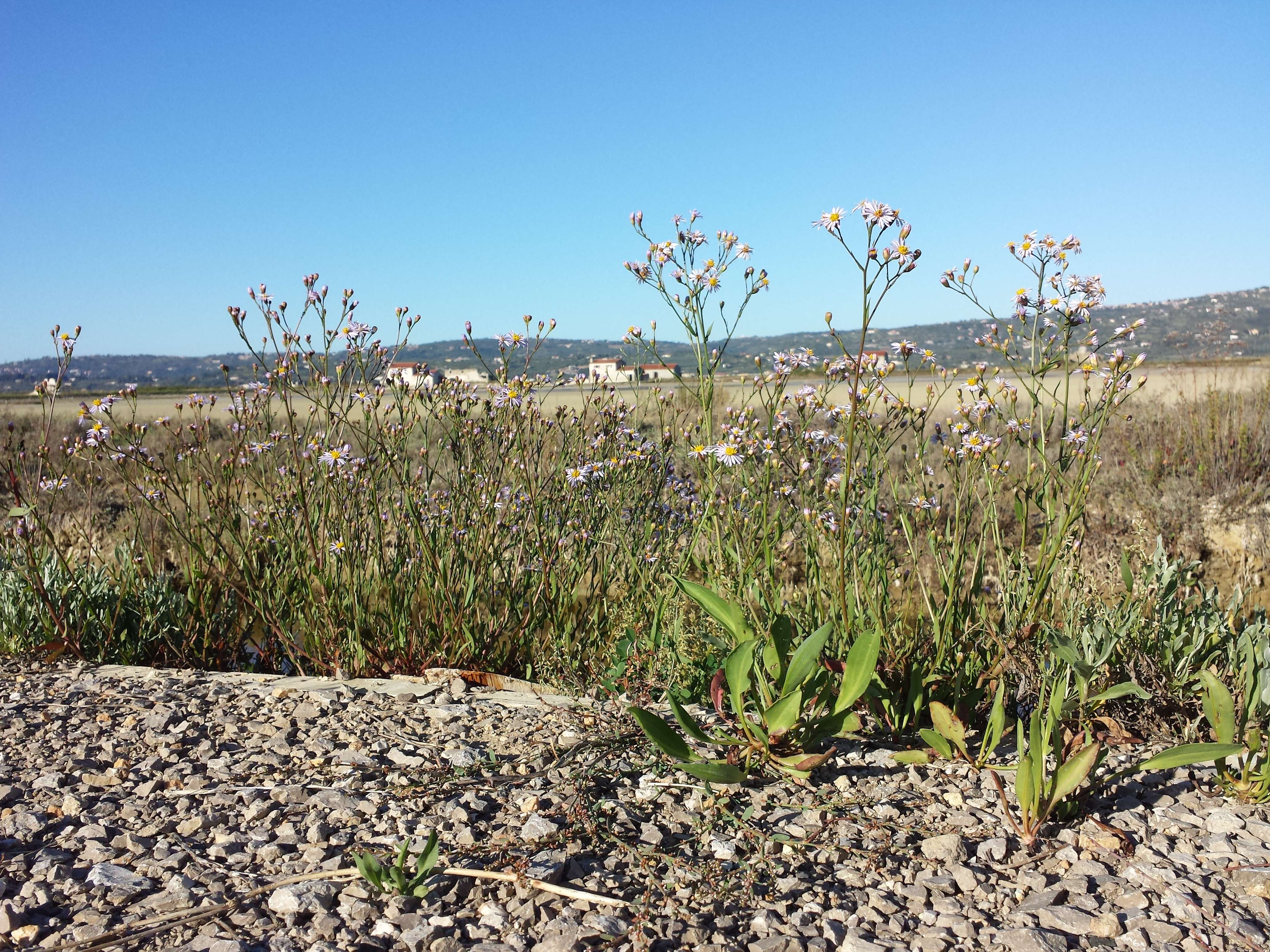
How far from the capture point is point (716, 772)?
214cm

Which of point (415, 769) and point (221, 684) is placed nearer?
point (415, 769)

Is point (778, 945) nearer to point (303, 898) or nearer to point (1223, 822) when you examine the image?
point (303, 898)

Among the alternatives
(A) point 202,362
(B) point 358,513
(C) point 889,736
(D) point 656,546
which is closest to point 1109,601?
(C) point 889,736

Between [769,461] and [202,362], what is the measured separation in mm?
82005

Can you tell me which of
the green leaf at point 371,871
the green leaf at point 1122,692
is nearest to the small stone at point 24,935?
the green leaf at point 371,871

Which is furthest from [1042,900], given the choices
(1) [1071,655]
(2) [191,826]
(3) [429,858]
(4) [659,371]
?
(4) [659,371]

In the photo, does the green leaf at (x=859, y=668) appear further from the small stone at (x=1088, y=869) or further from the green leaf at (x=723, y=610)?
the small stone at (x=1088, y=869)

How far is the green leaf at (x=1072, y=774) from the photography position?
81.2 inches

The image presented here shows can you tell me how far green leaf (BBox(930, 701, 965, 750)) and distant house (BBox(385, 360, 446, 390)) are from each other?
236 cm

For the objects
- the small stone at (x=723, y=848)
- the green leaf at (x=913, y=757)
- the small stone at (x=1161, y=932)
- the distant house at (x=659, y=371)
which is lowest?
the small stone at (x=1161, y=932)

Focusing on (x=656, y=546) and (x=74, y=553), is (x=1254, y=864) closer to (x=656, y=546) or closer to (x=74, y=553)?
(x=656, y=546)

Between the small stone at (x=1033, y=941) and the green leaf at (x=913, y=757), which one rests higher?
the green leaf at (x=913, y=757)

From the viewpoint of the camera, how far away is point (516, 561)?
401 cm

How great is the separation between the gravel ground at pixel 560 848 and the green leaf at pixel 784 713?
0.15 metres
